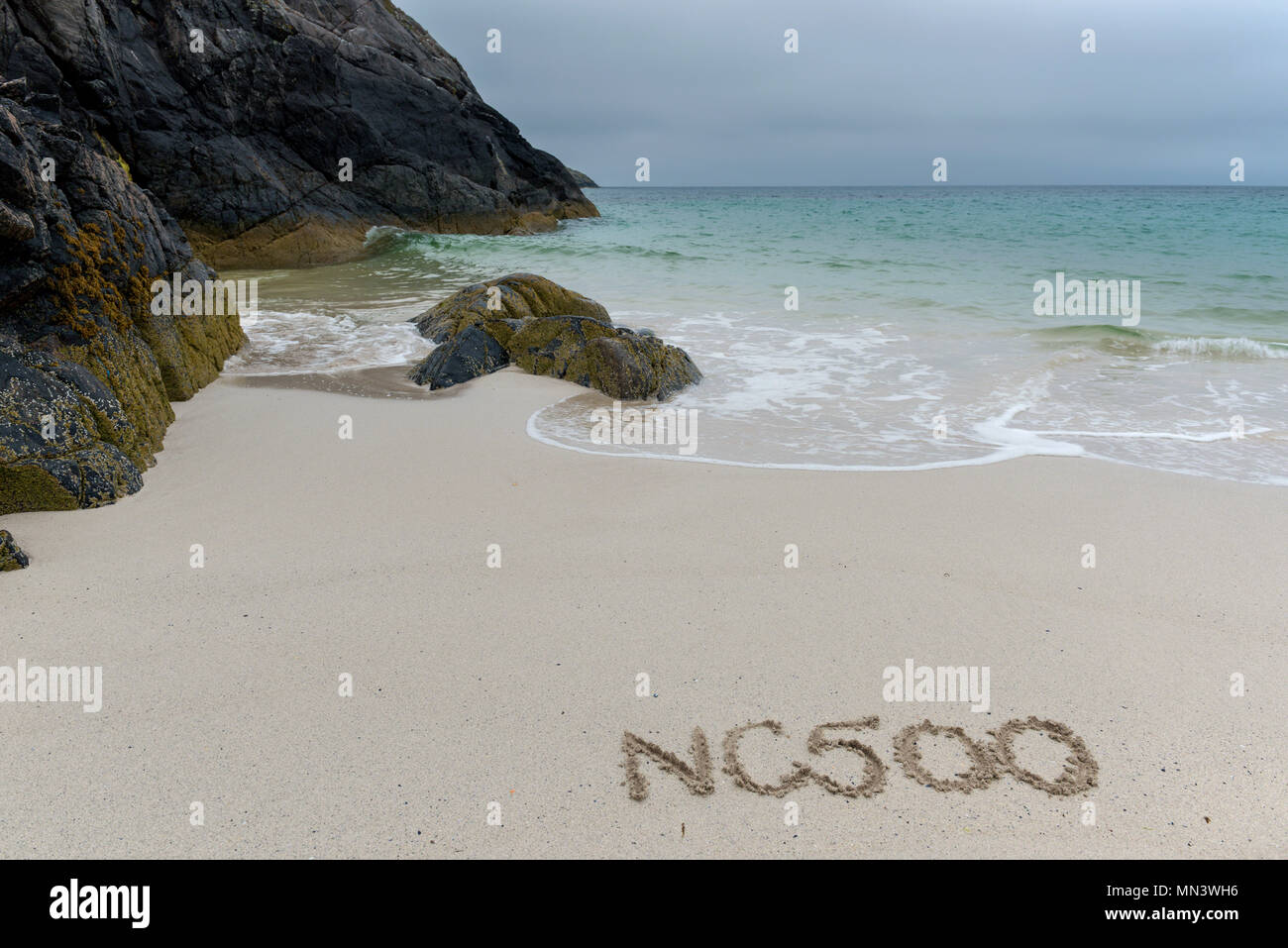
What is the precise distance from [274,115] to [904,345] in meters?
22.5

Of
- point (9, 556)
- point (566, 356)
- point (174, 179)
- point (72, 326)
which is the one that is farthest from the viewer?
point (174, 179)

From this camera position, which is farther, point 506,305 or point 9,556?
point 506,305

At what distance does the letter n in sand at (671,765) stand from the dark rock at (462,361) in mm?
5356

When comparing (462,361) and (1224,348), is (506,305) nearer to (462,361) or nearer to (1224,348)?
(462,361)

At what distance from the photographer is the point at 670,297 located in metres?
14.3

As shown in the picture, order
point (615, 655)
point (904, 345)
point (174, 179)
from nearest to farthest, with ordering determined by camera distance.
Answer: point (615, 655) < point (904, 345) < point (174, 179)

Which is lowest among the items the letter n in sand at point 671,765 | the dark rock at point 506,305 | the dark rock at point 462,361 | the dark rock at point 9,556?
the letter n in sand at point 671,765

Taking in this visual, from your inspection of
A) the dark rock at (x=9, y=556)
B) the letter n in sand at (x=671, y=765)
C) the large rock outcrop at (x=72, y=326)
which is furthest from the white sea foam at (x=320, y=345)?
the letter n in sand at (x=671, y=765)

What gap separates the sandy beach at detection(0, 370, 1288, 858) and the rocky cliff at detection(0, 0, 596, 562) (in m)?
0.65

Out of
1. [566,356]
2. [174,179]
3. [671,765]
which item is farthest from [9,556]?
[174,179]

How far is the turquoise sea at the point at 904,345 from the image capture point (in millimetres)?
5887

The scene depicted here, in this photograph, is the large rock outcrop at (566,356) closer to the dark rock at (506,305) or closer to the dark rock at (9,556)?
the dark rock at (506,305)

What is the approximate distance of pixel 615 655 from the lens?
2.95 m
